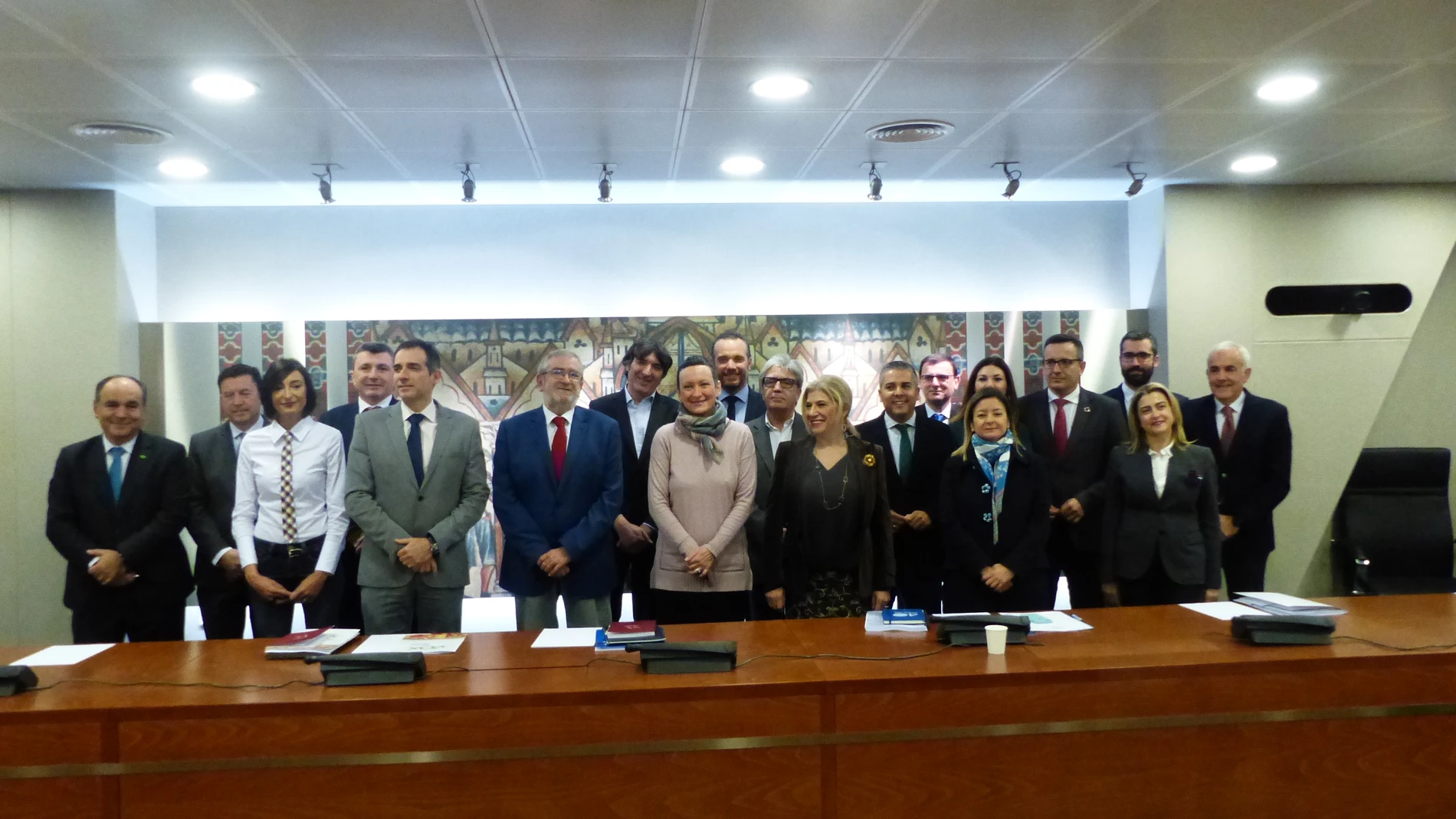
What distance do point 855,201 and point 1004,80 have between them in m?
2.37

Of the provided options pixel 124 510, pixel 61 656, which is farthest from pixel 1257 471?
pixel 124 510

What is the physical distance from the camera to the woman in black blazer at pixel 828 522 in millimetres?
3586

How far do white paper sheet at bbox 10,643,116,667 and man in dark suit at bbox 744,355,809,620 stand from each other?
225 cm

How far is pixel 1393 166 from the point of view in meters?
Result: 5.47

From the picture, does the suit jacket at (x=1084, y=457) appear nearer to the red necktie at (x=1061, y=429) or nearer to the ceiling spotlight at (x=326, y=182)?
the red necktie at (x=1061, y=429)

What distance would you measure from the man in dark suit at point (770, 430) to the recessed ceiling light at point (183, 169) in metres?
3.06

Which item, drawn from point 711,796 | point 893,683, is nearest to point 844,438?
point 893,683

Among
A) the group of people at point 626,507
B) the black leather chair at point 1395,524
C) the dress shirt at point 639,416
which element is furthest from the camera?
the black leather chair at point 1395,524

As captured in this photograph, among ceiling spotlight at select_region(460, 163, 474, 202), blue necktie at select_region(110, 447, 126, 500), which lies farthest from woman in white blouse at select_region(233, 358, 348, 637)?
ceiling spotlight at select_region(460, 163, 474, 202)

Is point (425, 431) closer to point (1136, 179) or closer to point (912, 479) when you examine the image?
point (912, 479)

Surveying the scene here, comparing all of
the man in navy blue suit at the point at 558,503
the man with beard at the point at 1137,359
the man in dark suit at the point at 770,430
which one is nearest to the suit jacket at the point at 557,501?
the man in navy blue suit at the point at 558,503

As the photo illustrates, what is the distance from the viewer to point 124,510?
13.0 feet

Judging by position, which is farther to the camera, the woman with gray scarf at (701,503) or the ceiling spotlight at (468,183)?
the ceiling spotlight at (468,183)

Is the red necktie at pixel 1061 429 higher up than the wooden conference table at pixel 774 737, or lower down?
higher up
